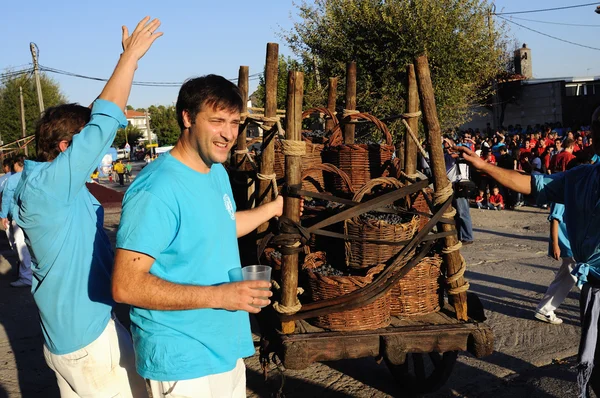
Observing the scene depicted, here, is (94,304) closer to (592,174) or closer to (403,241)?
(403,241)

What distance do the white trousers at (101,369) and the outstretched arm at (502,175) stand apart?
206cm

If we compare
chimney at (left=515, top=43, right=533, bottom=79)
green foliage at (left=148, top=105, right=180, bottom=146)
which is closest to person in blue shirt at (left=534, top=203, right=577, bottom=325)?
chimney at (left=515, top=43, right=533, bottom=79)

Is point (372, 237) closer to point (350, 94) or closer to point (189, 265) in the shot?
point (189, 265)

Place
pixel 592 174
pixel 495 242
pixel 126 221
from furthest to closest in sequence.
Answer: pixel 495 242, pixel 592 174, pixel 126 221

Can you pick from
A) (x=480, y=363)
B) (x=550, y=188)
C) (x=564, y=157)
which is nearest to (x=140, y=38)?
(x=550, y=188)

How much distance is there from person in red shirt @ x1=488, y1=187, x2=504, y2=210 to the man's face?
13952mm

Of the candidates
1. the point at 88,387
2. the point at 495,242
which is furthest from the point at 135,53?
the point at 495,242

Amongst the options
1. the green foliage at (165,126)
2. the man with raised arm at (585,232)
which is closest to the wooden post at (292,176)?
the man with raised arm at (585,232)

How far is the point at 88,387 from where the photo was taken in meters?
2.54

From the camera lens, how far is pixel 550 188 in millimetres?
3334

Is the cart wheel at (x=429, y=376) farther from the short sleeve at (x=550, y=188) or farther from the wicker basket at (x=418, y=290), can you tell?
the short sleeve at (x=550, y=188)

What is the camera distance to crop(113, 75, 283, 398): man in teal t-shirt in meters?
2.08

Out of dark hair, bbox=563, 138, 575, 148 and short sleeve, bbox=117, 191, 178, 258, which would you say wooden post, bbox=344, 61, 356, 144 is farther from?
dark hair, bbox=563, 138, 575, 148

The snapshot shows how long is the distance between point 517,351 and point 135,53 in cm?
427
